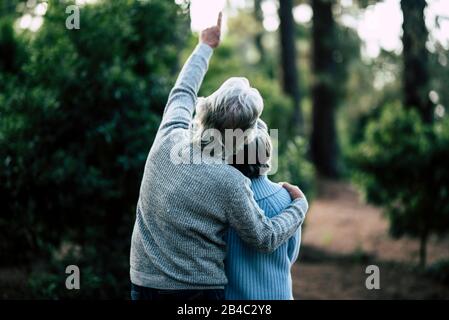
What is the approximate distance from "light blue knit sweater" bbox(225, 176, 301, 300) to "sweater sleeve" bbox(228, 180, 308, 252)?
0.10 metres

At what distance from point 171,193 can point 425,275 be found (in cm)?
635

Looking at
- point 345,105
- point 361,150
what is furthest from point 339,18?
point 361,150

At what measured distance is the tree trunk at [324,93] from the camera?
706 inches

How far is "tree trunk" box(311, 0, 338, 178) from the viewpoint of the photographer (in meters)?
17.9

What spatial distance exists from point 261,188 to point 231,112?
1.30 feet

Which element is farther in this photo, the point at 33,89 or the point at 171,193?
the point at 33,89

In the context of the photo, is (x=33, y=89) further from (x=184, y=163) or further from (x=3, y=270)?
(x=184, y=163)

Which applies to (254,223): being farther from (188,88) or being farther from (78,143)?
(78,143)

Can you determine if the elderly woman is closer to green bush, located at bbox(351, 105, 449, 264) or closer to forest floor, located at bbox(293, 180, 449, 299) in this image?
forest floor, located at bbox(293, 180, 449, 299)

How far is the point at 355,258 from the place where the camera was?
29.6 feet

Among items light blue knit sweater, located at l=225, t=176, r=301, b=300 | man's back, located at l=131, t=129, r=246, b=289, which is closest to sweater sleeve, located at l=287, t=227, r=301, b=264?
light blue knit sweater, located at l=225, t=176, r=301, b=300

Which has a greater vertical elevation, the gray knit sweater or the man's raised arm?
the man's raised arm

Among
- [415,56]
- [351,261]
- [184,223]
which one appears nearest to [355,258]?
[351,261]

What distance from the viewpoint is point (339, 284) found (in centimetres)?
723
